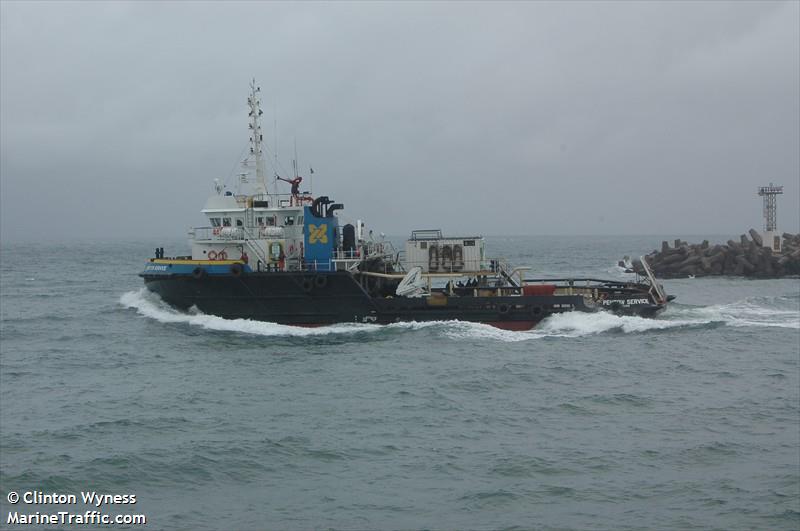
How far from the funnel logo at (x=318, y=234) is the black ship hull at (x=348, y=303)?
65.4 inches

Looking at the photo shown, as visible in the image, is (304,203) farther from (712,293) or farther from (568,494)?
(712,293)

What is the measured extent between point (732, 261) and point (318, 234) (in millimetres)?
36916

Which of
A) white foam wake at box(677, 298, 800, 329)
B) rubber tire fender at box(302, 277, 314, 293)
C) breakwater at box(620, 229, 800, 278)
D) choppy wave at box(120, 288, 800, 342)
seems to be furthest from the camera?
breakwater at box(620, 229, 800, 278)

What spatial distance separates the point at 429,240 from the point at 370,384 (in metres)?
8.57

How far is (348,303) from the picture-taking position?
24938mm

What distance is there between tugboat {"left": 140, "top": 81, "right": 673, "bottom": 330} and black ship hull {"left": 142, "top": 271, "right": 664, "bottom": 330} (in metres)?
0.03

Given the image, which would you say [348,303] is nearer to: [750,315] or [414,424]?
[414,424]

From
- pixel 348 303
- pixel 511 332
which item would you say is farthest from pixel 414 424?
pixel 348 303

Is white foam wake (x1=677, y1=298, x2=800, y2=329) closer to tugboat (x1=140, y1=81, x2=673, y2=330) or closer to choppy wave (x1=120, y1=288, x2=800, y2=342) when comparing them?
choppy wave (x1=120, y1=288, x2=800, y2=342)

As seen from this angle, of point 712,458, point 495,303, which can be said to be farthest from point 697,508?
point 495,303

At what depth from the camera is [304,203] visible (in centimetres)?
2675

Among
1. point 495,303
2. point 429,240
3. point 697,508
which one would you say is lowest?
point 697,508

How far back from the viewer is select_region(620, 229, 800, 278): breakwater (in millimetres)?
51188

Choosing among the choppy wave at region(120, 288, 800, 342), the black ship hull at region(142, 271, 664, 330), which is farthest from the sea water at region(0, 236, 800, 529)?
the black ship hull at region(142, 271, 664, 330)
